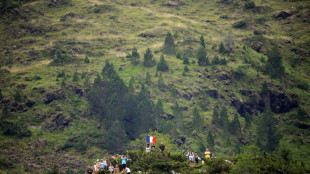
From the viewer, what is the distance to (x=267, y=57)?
19225 cm

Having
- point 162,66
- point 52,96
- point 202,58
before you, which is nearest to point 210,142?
point 162,66

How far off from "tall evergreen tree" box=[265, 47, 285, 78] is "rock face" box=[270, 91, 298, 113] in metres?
11.5

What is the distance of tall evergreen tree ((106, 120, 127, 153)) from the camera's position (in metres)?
142

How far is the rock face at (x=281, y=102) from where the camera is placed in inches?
6462

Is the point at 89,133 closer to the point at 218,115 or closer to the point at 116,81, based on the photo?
the point at 116,81

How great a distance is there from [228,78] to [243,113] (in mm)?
19623

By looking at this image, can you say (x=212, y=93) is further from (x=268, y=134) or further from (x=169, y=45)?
(x=169, y=45)

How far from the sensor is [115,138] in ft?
468

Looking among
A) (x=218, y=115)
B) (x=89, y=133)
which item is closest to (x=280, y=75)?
(x=218, y=115)

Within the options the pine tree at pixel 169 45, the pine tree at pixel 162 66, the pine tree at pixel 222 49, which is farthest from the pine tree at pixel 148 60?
the pine tree at pixel 222 49

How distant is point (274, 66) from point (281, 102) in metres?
19.9

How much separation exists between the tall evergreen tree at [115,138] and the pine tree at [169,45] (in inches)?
2371

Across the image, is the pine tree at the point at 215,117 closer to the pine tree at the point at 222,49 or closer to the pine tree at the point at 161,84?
the pine tree at the point at 161,84

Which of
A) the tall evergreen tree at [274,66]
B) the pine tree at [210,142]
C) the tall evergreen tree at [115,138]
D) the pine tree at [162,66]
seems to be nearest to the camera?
the pine tree at [210,142]
